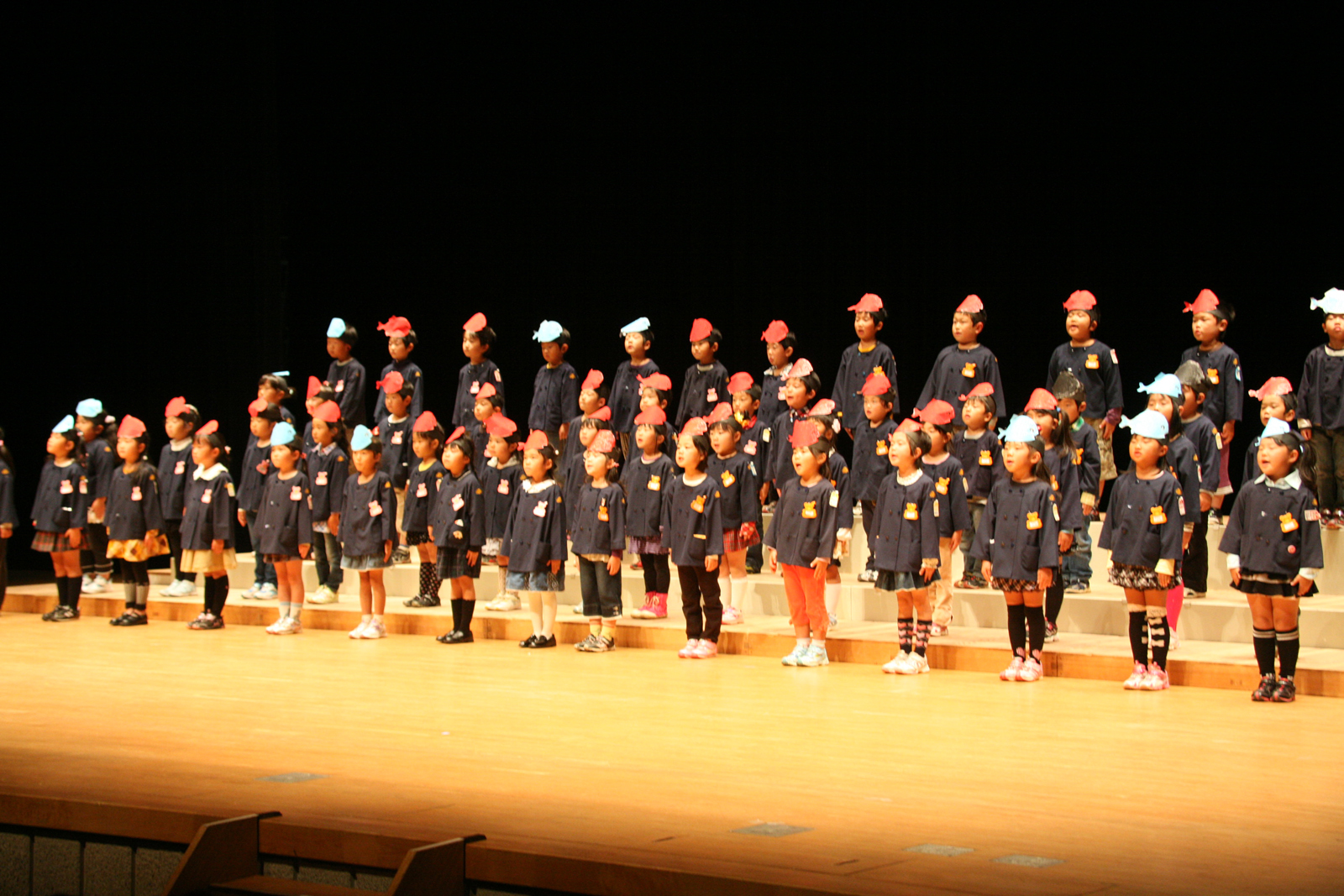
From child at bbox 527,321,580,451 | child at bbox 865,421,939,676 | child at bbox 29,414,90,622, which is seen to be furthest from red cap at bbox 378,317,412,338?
child at bbox 865,421,939,676

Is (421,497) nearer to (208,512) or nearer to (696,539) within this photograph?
(208,512)

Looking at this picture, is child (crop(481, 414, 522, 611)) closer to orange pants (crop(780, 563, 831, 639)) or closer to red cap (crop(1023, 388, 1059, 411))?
orange pants (crop(780, 563, 831, 639))

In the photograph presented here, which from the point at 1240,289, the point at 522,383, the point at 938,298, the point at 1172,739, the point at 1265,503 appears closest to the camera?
the point at 1172,739

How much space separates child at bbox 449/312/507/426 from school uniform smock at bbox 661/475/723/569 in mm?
2753

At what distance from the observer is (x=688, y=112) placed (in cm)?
1037

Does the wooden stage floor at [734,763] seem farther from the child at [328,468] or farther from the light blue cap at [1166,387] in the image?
the child at [328,468]

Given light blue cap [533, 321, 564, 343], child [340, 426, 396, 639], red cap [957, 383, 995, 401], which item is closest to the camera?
red cap [957, 383, 995, 401]

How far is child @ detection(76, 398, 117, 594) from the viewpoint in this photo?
9.42m

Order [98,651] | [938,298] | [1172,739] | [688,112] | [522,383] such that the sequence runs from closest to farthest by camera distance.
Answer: [1172,739]
[98,651]
[938,298]
[688,112]
[522,383]

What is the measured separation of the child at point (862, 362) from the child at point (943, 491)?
98 centimetres

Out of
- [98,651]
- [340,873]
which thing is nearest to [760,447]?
[98,651]

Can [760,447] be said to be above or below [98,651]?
above

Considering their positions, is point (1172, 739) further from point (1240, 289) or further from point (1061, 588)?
point (1240, 289)

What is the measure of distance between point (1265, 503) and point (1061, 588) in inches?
47.8
